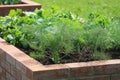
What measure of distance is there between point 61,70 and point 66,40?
65 centimetres

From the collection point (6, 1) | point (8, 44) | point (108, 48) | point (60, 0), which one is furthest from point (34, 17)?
point (60, 0)

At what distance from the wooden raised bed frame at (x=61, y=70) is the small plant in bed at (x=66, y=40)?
0.26m

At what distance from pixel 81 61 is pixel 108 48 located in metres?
0.49

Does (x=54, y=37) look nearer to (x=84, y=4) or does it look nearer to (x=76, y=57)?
(x=76, y=57)

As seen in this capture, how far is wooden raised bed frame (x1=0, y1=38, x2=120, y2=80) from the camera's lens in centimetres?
424

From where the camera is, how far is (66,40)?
486cm

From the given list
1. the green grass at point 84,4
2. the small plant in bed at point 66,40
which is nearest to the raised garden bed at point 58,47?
the small plant in bed at point 66,40

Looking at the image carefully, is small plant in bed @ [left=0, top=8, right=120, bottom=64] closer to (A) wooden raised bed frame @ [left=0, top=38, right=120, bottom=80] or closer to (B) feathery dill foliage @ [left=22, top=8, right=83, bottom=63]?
(B) feathery dill foliage @ [left=22, top=8, right=83, bottom=63]

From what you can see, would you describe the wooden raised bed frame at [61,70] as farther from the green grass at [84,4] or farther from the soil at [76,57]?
the green grass at [84,4]

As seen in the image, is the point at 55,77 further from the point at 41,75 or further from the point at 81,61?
the point at 81,61

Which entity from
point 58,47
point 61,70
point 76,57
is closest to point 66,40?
point 58,47

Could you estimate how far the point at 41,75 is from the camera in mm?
4203

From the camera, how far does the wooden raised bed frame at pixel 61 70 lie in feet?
13.9

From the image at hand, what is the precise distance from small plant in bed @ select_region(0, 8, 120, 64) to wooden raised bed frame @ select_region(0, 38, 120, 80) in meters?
0.26
